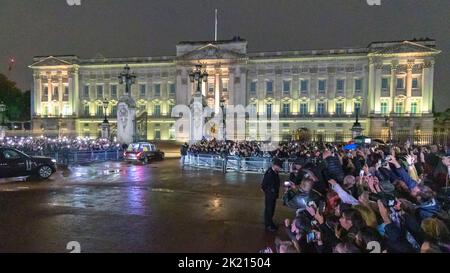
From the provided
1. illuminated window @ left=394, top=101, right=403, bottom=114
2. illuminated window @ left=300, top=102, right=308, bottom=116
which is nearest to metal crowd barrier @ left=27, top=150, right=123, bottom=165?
illuminated window @ left=300, top=102, right=308, bottom=116

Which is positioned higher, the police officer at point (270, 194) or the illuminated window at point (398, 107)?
the illuminated window at point (398, 107)

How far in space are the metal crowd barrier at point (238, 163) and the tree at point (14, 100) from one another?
8159 cm

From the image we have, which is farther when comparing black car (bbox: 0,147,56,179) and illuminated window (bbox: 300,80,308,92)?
illuminated window (bbox: 300,80,308,92)

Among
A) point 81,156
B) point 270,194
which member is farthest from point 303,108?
point 270,194

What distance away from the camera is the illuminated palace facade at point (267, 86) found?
73.4m

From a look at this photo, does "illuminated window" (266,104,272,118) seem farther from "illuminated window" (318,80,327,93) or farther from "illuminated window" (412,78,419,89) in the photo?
"illuminated window" (412,78,419,89)

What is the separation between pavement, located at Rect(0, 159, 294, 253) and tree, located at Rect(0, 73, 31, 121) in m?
86.4

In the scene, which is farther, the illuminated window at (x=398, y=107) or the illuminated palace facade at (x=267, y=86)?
the illuminated window at (x=398, y=107)

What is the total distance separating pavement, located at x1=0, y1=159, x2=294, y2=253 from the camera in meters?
7.45

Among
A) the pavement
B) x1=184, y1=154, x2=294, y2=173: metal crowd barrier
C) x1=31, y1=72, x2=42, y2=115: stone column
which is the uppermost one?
x1=31, y1=72, x2=42, y2=115: stone column

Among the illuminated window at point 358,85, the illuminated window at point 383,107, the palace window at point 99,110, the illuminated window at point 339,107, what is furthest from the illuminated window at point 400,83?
the palace window at point 99,110

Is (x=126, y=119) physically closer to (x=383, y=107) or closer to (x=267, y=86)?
(x=267, y=86)

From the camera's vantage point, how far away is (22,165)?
16047 mm

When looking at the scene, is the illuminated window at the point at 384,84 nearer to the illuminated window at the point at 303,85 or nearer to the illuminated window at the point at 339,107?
the illuminated window at the point at 339,107
